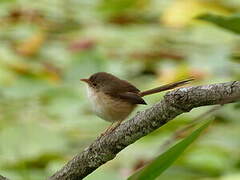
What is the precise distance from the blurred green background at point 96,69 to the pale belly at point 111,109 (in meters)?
0.21

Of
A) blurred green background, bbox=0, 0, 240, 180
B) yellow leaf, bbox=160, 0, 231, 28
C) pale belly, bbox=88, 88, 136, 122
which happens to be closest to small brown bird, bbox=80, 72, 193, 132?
pale belly, bbox=88, 88, 136, 122

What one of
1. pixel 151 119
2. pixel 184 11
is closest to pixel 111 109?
pixel 151 119

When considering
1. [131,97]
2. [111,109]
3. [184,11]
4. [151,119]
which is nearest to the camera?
[151,119]

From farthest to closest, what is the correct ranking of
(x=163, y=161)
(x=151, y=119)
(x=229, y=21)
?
(x=229, y=21) → (x=163, y=161) → (x=151, y=119)

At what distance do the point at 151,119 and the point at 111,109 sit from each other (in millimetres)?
1199

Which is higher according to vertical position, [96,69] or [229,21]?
[229,21]

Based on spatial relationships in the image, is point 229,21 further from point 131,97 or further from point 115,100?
point 115,100

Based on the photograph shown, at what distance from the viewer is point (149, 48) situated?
538 centimetres

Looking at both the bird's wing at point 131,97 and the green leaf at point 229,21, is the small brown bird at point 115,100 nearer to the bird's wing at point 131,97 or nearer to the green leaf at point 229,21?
the bird's wing at point 131,97

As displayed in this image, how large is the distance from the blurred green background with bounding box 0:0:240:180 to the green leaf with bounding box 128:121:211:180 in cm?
74

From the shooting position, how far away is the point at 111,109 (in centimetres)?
250

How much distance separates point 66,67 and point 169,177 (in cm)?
176

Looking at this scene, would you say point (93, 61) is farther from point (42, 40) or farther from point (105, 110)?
point (105, 110)

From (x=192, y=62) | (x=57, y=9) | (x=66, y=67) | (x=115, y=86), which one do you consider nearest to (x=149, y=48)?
(x=192, y=62)
